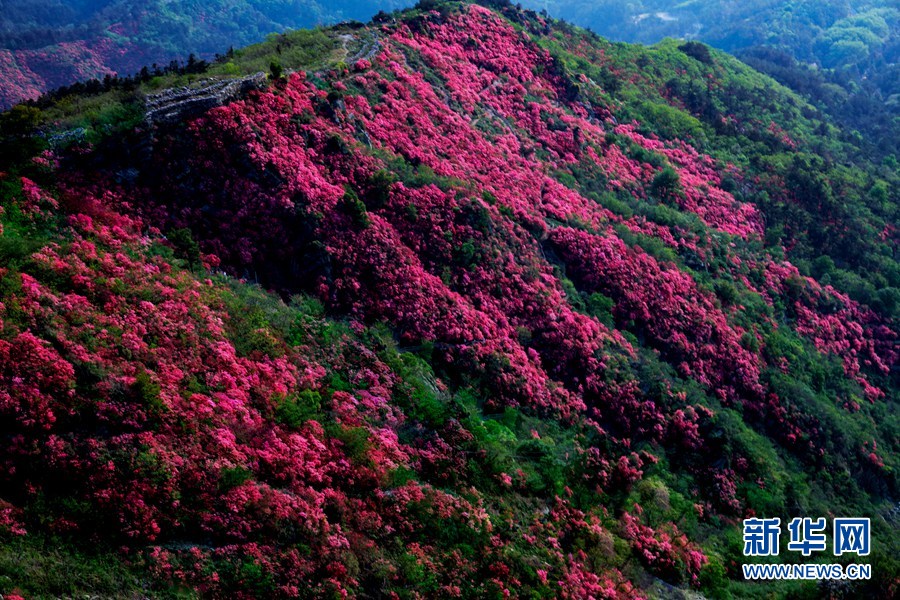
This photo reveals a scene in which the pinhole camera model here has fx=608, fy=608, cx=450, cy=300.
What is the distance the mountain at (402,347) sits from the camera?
15.6 m

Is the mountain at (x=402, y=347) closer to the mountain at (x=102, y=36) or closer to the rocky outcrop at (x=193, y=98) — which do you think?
the rocky outcrop at (x=193, y=98)

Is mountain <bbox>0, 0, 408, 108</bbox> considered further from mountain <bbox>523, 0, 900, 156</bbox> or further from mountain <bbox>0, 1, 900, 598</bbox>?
mountain <bbox>523, 0, 900, 156</bbox>

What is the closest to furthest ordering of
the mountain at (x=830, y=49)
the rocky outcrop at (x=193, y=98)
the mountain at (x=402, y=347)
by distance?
the mountain at (x=402, y=347) → the rocky outcrop at (x=193, y=98) → the mountain at (x=830, y=49)

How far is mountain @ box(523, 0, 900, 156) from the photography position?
91.8m

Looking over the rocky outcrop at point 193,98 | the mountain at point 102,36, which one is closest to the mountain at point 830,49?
the rocky outcrop at point 193,98

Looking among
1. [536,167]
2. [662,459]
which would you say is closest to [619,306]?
[662,459]

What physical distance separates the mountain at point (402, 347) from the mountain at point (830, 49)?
49.7 meters

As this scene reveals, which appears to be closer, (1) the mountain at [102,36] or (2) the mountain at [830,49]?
(2) the mountain at [830,49]

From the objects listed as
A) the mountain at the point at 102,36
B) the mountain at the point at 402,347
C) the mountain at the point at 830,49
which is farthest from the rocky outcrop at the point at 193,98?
the mountain at the point at 102,36

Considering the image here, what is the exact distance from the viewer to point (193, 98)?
28500 millimetres

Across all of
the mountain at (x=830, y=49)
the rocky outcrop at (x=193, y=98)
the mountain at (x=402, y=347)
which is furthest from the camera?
the mountain at (x=830, y=49)

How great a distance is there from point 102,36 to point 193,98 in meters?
168

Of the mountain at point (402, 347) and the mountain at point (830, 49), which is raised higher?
the mountain at point (830, 49)

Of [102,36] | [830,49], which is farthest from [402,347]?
[102,36]
